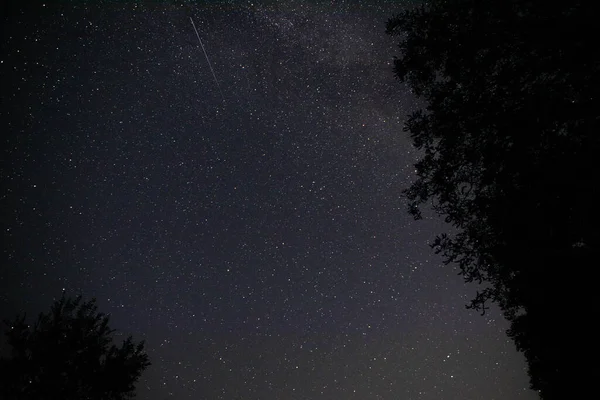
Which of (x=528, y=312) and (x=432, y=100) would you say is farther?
(x=432, y=100)

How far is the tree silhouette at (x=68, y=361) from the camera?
29.9 feet

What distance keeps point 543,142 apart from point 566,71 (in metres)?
0.90

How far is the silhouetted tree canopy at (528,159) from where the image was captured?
409 centimetres

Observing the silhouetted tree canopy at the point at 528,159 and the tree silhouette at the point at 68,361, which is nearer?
the silhouetted tree canopy at the point at 528,159

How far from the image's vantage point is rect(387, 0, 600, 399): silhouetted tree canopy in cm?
409

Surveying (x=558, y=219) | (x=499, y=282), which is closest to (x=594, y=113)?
(x=558, y=219)

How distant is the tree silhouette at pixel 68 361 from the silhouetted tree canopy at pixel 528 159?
33.2 ft

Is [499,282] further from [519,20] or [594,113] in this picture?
[519,20]

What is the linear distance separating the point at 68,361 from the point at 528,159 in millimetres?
12419

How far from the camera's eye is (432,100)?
6242 millimetres

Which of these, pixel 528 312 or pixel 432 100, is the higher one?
pixel 432 100

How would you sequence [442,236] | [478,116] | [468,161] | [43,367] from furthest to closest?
[43,367] → [442,236] → [468,161] → [478,116]

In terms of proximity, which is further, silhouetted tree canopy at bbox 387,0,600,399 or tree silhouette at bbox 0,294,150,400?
tree silhouette at bbox 0,294,150,400

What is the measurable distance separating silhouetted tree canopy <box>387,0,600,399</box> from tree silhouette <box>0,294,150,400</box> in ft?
33.2
